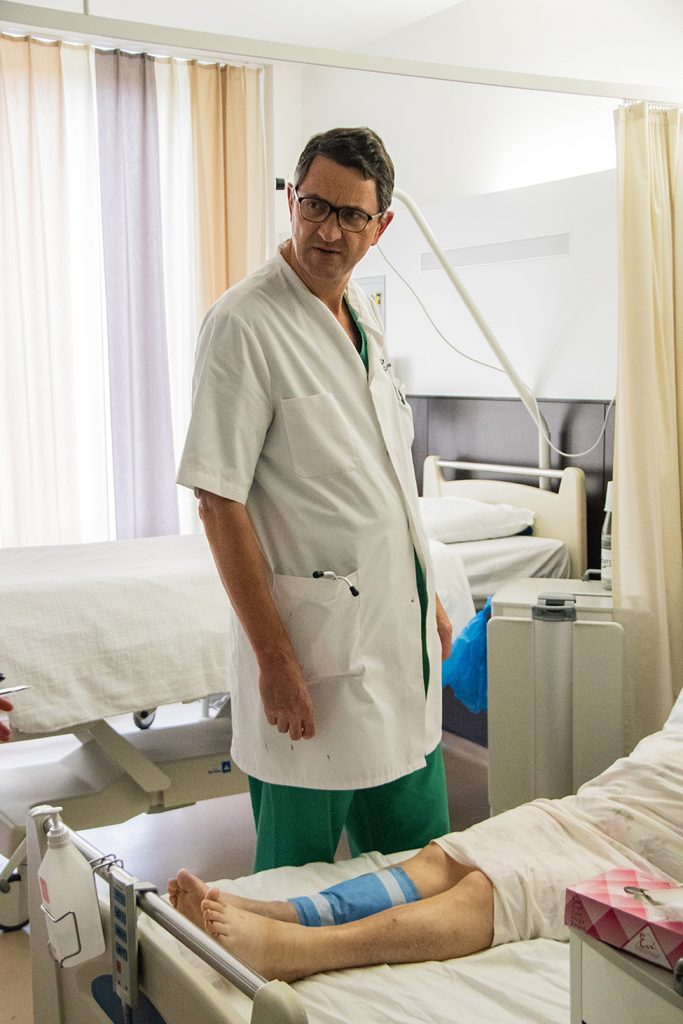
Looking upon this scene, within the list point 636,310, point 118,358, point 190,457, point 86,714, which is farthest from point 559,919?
point 118,358

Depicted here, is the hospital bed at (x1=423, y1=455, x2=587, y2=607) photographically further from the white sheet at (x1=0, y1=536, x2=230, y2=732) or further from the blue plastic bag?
the white sheet at (x1=0, y1=536, x2=230, y2=732)

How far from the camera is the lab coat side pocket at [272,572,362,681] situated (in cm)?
155

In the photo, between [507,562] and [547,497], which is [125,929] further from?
[547,497]

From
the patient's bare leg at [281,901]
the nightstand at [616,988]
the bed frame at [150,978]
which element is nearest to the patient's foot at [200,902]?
the patient's bare leg at [281,901]

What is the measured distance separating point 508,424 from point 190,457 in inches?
88.4

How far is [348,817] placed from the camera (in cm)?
179

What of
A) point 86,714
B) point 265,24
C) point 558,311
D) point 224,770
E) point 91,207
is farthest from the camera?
point 91,207

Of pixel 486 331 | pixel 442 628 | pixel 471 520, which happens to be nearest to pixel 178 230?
pixel 486 331

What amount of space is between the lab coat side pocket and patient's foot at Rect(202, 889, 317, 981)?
0.34 metres

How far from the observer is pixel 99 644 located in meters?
2.29

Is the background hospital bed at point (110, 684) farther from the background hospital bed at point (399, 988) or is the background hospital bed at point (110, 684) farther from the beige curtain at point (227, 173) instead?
the beige curtain at point (227, 173)

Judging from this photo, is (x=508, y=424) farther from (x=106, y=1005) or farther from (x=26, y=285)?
(x=106, y=1005)

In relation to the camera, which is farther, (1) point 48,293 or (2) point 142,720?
(1) point 48,293

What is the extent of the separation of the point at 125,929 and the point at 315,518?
62cm
